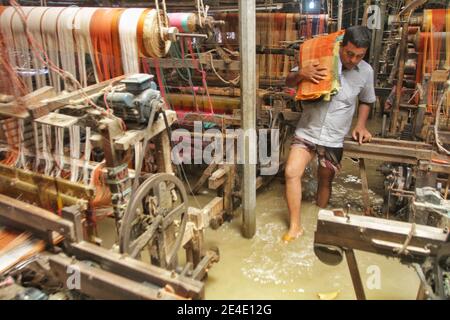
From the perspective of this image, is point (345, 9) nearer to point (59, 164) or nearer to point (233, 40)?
point (233, 40)

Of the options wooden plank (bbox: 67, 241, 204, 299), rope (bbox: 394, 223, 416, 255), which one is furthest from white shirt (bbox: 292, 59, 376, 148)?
wooden plank (bbox: 67, 241, 204, 299)

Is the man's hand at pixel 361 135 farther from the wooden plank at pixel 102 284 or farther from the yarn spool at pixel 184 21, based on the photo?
the wooden plank at pixel 102 284

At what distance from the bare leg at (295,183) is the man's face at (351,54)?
0.85 metres

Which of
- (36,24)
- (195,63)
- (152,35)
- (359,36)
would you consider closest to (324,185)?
(359,36)

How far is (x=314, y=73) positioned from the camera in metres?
2.98

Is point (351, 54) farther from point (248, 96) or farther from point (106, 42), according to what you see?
point (106, 42)

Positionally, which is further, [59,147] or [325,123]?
[325,123]

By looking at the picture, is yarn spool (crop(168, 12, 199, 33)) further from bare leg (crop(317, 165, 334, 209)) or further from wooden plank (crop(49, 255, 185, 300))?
wooden plank (crop(49, 255, 185, 300))

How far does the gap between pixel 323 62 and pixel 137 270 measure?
2.32 m

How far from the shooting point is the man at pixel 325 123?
310 cm

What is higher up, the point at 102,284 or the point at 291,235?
the point at 102,284

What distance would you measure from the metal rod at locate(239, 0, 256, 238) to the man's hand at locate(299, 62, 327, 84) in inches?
20.5
